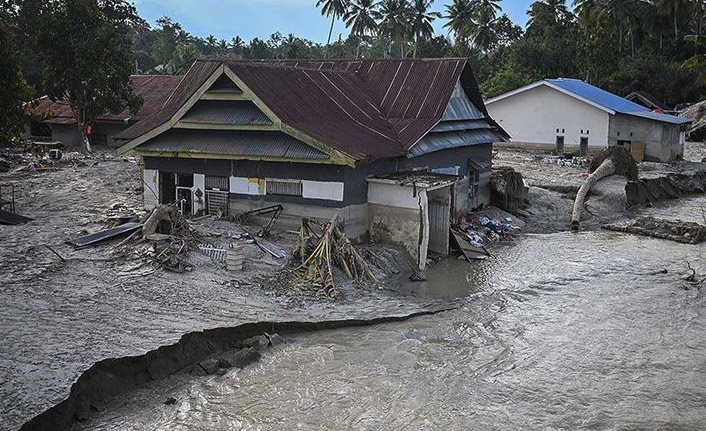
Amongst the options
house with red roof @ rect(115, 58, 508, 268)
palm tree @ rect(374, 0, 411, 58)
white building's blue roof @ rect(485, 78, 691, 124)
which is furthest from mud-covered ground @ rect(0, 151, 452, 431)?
palm tree @ rect(374, 0, 411, 58)

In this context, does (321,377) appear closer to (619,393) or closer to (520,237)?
(619,393)

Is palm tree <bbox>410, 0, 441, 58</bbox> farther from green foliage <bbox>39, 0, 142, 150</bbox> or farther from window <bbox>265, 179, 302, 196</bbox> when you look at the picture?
window <bbox>265, 179, 302, 196</bbox>

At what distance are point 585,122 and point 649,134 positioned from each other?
3773 millimetres

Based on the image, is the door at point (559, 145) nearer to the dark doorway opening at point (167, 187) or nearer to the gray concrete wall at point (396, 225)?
the gray concrete wall at point (396, 225)

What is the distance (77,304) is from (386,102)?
13.5 metres

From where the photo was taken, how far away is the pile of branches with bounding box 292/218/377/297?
15.3m

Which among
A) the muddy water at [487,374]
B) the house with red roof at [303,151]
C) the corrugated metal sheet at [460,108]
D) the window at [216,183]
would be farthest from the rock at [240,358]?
the corrugated metal sheet at [460,108]

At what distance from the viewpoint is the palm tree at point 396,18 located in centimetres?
6594

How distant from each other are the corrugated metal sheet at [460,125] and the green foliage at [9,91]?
38.6 ft

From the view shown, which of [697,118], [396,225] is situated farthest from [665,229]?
[697,118]

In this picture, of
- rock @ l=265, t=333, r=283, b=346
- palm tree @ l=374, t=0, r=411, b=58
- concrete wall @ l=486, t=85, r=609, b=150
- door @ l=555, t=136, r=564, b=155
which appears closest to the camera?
rock @ l=265, t=333, r=283, b=346

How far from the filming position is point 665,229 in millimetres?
23781

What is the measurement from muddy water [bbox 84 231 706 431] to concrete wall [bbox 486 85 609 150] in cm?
2525

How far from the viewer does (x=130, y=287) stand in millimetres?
13609
